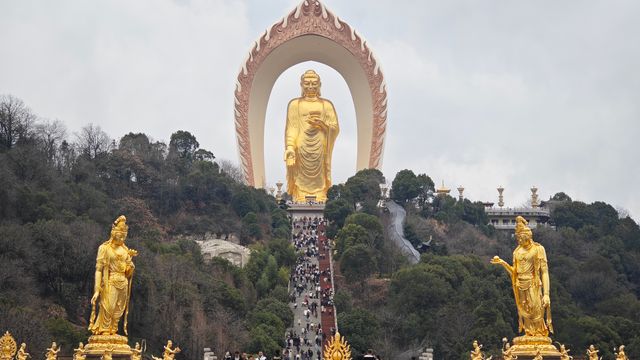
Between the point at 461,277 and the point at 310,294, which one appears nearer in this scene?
the point at 461,277

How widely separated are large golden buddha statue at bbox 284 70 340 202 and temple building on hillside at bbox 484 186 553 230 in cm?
948

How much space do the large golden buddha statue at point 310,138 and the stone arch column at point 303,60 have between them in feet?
3.05

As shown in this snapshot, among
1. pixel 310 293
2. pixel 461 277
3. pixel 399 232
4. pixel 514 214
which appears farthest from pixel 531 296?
pixel 514 214

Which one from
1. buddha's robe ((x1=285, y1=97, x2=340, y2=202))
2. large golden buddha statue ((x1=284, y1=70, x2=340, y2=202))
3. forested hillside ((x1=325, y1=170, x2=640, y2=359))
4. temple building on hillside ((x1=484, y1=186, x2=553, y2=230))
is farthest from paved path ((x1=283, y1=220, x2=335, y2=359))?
temple building on hillside ((x1=484, y1=186, x2=553, y2=230))

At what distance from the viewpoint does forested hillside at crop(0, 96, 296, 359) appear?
2709 cm

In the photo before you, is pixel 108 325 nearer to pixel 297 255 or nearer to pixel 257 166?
pixel 297 255

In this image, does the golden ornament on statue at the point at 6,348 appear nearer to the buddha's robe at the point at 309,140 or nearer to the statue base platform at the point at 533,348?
the statue base platform at the point at 533,348

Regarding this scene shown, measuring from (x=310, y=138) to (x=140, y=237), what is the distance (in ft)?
35.7

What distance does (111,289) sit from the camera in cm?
1516

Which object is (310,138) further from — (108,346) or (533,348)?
(108,346)

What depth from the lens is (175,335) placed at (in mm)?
27500

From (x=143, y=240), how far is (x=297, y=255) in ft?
22.2

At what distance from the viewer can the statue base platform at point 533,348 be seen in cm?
1504

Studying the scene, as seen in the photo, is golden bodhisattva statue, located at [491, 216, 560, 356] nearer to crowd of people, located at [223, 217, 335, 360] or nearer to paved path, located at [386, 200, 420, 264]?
crowd of people, located at [223, 217, 335, 360]
